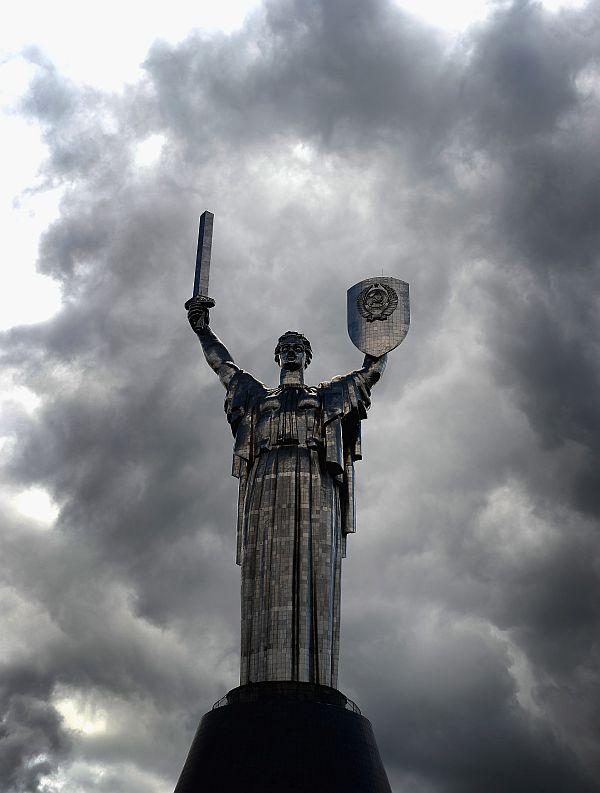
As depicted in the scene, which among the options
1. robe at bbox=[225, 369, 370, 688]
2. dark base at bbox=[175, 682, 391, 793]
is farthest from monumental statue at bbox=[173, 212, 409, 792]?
dark base at bbox=[175, 682, 391, 793]

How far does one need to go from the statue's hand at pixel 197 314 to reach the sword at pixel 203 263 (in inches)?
1.2

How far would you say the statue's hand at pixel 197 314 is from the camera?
25234 millimetres

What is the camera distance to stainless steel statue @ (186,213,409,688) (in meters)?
20.5

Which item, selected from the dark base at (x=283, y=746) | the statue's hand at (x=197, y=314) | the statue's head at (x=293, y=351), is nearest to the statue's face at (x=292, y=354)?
the statue's head at (x=293, y=351)

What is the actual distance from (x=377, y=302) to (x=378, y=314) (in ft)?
1.16

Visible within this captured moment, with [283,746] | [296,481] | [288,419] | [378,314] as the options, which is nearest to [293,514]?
[296,481]

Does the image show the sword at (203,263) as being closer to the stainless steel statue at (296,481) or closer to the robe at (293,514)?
the stainless steel statue at (296,481)

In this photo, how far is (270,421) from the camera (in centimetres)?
2281

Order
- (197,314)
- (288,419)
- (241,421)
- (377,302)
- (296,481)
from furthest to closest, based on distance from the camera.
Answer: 1. (197,314)
2. (377,302)
3. (241,421)
4. (288,419)
5. (296,481)

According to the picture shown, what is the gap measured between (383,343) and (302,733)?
378 inches

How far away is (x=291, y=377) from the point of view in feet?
78.2

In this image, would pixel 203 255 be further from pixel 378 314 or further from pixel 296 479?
pixel 296 479

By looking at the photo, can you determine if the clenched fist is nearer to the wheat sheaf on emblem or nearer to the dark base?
the wheat sheaf on emblem

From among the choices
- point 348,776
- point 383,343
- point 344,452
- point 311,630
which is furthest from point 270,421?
point 348,776
